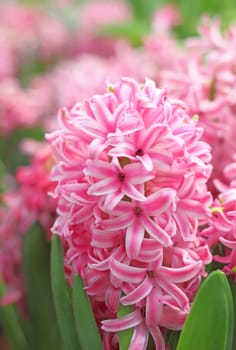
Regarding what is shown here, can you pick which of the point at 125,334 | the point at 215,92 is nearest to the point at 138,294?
the point at 125,334

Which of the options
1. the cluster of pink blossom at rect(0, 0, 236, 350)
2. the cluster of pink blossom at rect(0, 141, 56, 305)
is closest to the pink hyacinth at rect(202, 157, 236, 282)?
the cluster of pink blossom at rect(0, 0, 236, 350)

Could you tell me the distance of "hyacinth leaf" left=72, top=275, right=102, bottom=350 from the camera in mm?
460

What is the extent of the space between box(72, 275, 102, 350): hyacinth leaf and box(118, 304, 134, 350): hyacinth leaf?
0.06 ft

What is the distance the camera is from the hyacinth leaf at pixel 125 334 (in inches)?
17.9

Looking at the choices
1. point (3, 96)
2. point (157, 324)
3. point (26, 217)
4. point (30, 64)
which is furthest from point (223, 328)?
point (30, 64)

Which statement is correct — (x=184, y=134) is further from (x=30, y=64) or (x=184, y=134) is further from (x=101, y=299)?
(x=30, y=64)

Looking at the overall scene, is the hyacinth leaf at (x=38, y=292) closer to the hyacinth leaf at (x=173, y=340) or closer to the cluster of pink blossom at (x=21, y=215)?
the cluster of pink blossom at (x=21, y=215)

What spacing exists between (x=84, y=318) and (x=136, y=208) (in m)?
0.08

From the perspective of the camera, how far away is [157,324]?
46 cm

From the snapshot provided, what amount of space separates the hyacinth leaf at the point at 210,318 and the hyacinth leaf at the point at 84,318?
0.05m

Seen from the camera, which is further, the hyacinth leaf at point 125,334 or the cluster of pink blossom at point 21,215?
the cluster of pink blossom at point 21,215

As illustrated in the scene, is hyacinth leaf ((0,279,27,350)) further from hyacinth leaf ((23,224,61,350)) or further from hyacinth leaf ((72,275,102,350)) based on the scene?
hyacinth leaf ((72,275,102,350))

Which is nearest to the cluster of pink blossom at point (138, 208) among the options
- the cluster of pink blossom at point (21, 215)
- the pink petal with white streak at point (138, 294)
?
the pink petal with white streak at point (138, 294)

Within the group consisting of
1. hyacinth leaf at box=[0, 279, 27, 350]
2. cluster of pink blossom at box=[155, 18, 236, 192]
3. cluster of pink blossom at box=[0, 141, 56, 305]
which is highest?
cluster of pink blossom at box=[155, 18, 236, 192]
